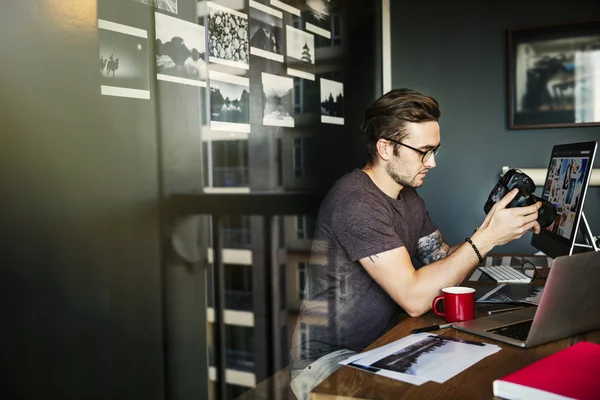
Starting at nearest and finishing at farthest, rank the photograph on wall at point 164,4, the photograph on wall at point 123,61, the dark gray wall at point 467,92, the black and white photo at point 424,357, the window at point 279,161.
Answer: the black and white photo at point 424,357 → the photograph on wall at point 123,61 → the photograph on wall at point 164,4 → the window at point 279,161 → the dark gray wall at point 467,92

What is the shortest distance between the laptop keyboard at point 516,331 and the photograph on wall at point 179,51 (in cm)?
109

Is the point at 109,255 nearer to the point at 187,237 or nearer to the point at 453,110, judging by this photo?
the point at 187,237

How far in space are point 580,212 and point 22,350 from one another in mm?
1565

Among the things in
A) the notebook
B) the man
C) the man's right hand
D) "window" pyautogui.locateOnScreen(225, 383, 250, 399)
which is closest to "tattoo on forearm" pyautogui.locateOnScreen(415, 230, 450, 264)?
the man

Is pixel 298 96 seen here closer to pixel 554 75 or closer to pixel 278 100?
pixel 278 100

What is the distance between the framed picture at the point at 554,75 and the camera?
328 centimetres

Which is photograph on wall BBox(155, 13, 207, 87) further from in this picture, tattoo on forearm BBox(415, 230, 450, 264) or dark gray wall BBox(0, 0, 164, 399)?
tattoo on forearm BBox(415, 230, 450, 264)

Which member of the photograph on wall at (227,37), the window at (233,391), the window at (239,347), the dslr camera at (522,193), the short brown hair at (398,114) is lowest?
the window at (233,391)

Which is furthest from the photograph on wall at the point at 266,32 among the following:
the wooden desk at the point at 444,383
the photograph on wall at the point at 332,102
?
the wooden desk at the point at 444,383

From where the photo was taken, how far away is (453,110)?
11.8 feet

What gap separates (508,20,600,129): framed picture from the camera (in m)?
3.28

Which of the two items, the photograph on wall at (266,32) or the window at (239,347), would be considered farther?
the photograph on wall at (266,32)

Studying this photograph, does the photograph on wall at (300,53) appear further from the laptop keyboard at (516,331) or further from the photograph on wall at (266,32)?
the laptop keyboard at (516,331)

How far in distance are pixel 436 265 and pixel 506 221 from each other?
257 mm
